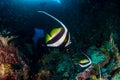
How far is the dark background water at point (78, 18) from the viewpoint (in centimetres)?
552

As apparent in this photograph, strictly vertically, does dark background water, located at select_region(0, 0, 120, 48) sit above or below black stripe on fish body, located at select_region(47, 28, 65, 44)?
above

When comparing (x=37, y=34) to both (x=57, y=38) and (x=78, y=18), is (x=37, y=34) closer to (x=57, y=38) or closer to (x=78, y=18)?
(x=78, y=18)

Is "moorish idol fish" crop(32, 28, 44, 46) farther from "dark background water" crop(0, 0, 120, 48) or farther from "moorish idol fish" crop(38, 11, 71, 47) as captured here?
"moorish idol fish" crop(38, 11, 71, 47)

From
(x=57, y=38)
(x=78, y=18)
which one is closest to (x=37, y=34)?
(x=78, y=18)

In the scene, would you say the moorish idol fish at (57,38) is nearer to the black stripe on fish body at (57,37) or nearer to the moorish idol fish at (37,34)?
the black stripe on fish body at (57,37)

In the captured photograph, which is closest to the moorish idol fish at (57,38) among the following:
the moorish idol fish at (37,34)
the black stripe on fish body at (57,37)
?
the black stripe on fish body at (57,37)

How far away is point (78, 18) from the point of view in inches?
232

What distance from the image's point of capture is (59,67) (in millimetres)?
5711

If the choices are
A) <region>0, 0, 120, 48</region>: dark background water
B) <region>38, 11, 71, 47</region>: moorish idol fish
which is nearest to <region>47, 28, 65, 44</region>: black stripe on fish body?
<region>38, 11, 71, 47</region>: moorish idol fish

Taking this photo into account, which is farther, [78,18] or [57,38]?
[78,18]

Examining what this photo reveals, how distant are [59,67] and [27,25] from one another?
1.35 m

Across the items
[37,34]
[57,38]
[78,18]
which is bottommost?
[57,38]

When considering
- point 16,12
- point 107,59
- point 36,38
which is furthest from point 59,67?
point 16,12

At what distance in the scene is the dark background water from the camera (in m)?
5.52
